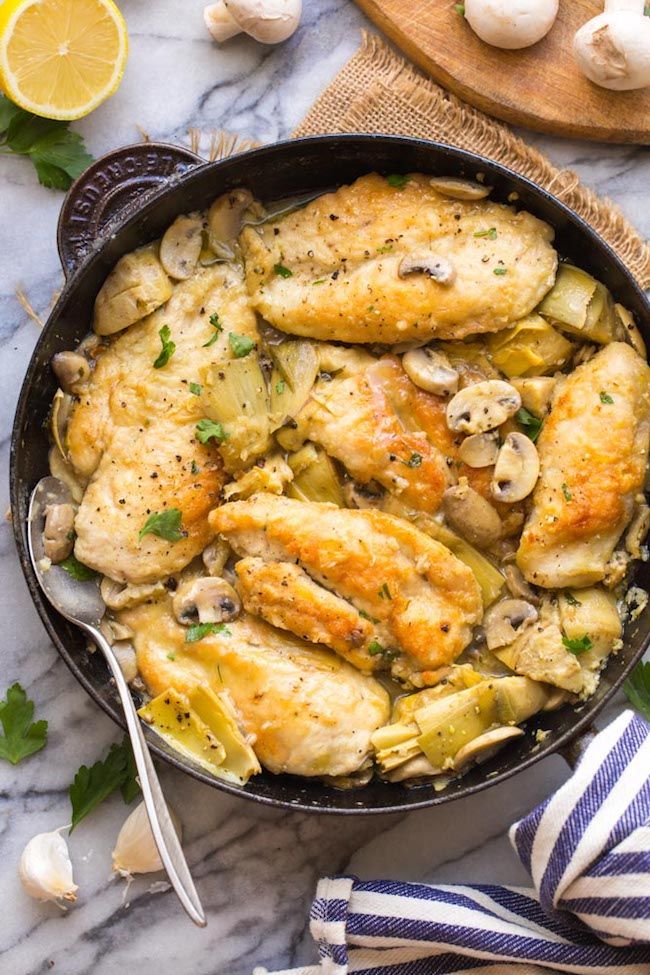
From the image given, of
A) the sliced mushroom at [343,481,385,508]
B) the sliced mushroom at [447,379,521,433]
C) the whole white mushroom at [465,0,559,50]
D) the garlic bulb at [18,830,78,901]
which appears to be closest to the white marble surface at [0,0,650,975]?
the garlic bulb at [18,830,78,901]

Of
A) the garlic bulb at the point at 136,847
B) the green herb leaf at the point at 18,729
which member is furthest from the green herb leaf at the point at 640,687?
the green herb leaf at the point at 18,729

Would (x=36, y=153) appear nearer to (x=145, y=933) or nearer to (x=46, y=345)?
(x=46, y=345)

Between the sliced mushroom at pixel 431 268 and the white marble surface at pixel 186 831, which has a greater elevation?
the sliced mushroom at pixel 431 268

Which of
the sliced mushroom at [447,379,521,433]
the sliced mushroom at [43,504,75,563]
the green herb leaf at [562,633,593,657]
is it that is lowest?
the green herb leaf at [562,633,593,657]

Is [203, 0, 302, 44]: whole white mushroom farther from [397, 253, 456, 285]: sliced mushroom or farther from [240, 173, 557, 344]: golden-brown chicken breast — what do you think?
[397, 253, 456, 285]: sliced mushroom

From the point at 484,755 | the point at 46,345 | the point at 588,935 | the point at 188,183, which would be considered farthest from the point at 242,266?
the point at 588,935

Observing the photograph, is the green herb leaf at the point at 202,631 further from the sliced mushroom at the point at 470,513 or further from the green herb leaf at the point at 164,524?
the sliced mushroom at the point at 470,513
